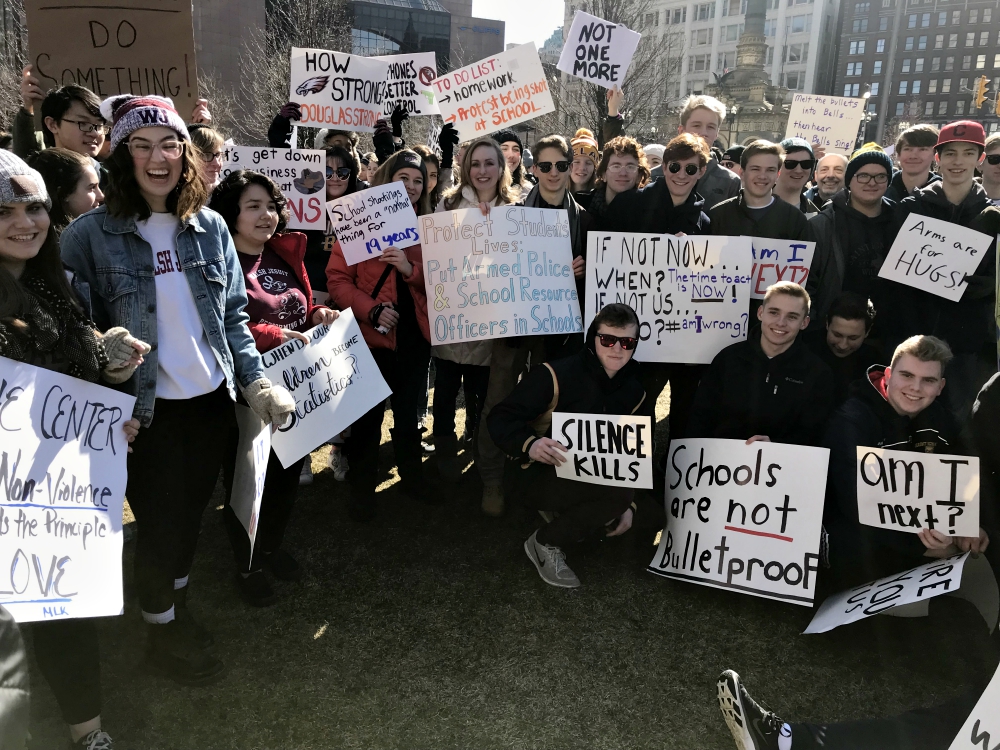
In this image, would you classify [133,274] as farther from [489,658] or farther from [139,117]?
[489,658]

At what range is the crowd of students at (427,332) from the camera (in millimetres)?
2592

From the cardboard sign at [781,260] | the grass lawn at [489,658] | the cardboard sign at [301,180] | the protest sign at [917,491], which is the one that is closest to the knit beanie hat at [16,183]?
the grass lawn at [489,658]

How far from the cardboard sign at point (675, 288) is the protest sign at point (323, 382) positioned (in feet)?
4.73

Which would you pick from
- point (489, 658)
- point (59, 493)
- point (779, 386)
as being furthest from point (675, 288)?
point (59, 493)

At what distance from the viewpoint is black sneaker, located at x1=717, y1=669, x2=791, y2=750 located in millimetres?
2584

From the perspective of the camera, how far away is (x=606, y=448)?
370cm

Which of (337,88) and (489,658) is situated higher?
(337,88)

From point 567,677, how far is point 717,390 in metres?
1.86

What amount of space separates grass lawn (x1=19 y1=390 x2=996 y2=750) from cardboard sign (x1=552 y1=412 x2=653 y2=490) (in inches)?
24.5

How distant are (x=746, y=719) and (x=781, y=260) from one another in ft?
9.27

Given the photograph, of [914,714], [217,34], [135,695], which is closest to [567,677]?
[914,714]

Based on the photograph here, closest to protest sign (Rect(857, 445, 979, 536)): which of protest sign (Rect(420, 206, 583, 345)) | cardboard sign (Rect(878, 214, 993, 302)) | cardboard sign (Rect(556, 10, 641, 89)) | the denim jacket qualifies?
cardboard sign (Rect(878, 214, 993, 302))

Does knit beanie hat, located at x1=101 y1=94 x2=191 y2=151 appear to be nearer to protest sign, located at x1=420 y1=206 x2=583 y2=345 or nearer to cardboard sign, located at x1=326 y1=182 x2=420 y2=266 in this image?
cardboard sign, located at x1=326 y1=182 x2=420 y2=266

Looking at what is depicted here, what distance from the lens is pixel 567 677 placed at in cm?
313
